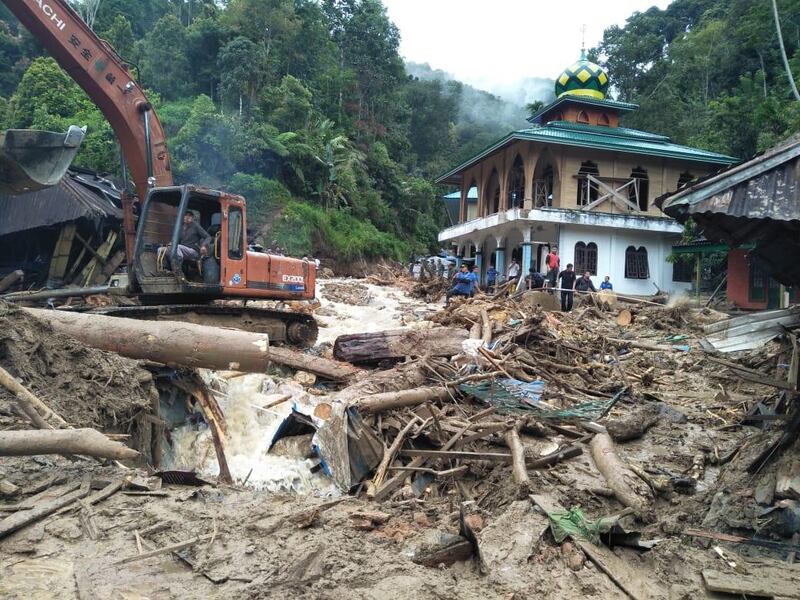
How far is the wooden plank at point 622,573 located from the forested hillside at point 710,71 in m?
19.8

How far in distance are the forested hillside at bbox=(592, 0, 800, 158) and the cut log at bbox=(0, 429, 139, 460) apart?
22.1 m

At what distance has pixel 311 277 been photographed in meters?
13.4

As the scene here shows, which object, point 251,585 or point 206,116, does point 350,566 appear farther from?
point 206,116

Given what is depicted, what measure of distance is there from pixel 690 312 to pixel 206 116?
2374cm

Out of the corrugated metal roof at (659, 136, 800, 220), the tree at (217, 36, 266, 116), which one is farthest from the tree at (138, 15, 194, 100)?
the corrugated metal roof at (659, 136, 800, 220)

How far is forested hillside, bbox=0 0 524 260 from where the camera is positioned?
29.7m

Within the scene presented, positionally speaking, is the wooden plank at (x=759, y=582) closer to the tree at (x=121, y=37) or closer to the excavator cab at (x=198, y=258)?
the excavator cab at (x=198, y=258)

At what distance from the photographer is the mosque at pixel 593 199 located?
24891 millimetres

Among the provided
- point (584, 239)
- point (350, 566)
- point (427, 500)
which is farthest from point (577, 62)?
point (350, 566)

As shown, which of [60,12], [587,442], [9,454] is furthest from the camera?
[60,12]

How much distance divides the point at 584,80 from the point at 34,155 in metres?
28.9

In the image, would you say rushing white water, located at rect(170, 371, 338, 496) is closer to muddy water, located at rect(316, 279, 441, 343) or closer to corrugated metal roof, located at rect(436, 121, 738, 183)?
muddy water, located at rect(316, 279, 441, 343)

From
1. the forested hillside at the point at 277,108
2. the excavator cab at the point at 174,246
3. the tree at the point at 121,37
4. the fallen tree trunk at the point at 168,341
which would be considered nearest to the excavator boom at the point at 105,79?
the excavator cab at the point at 174,246

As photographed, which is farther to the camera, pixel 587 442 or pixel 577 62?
pixel 577 62
